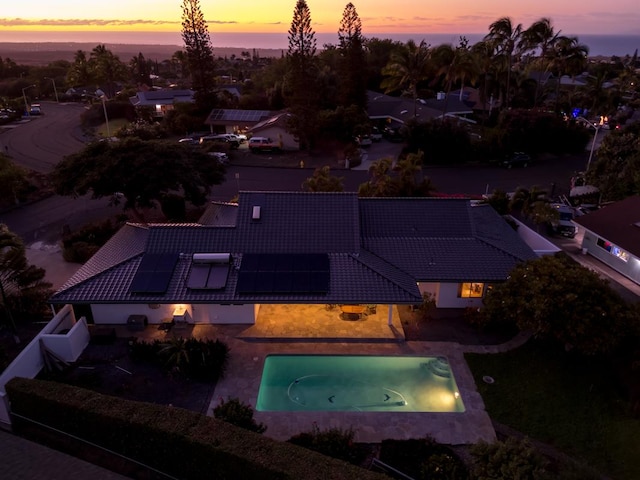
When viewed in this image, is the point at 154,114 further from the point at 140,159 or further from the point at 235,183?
the point at 140,159

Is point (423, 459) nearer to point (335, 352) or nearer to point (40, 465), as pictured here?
point (335, 352)

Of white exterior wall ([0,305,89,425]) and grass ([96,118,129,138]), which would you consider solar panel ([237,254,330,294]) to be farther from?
grass ([96,118,129,138])

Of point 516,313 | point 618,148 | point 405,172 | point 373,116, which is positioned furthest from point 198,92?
point 516,313

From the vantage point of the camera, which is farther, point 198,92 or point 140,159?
point 198,92

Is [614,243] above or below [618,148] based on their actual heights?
below

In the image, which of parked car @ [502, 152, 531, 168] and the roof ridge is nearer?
the roof ridge

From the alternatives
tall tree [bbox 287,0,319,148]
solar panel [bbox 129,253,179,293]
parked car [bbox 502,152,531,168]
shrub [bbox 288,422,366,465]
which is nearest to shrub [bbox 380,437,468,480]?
shrub [bbox 288,422,366,465]
